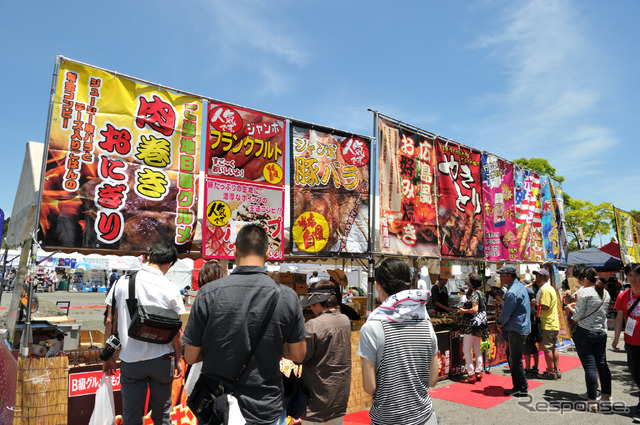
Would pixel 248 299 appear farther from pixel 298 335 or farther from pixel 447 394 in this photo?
pixel 447 394

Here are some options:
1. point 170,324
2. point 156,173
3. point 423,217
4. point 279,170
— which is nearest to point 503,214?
point 423,217

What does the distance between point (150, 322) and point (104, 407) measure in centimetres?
131

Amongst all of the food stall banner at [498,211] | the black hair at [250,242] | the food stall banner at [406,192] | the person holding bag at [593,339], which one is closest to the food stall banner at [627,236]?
the food stall banner at [498,211]

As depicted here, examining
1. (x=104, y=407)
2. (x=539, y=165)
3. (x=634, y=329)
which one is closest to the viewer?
(x=104, y=407)

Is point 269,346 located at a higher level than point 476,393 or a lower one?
higher

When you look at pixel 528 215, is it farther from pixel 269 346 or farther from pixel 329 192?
pixel 269 346

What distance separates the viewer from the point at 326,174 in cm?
752

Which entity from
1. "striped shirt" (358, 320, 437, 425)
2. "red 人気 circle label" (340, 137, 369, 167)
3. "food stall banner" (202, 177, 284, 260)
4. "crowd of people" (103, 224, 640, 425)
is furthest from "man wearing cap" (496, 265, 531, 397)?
"striped shirt" (358, 320, 437, 425)

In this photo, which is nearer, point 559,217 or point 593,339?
point 593,339

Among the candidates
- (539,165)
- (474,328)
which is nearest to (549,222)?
(474,328)

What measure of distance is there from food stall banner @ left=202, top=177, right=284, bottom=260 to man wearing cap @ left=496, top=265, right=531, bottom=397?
13.5ft

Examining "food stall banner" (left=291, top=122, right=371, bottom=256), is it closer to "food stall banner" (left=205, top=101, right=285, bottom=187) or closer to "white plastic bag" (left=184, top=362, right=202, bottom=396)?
"food stall banner" (left=205, top=101, right=285, bottom=187)

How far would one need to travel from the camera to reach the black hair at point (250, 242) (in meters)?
2.59

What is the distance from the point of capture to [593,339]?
608 centimetres
